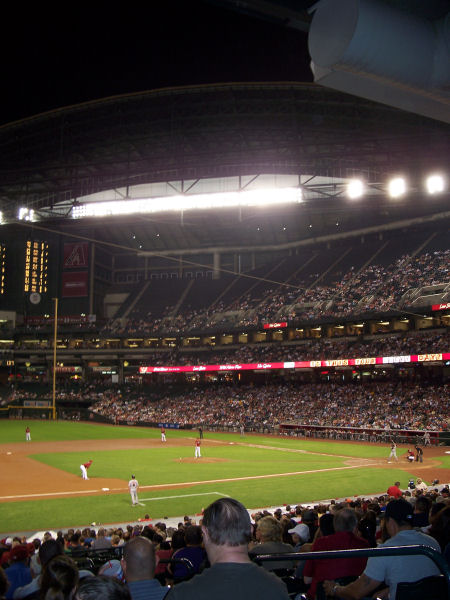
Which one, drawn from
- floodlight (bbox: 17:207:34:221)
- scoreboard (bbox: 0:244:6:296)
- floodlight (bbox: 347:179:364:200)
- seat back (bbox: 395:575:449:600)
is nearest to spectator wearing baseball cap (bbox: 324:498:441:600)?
seat back (bbox: 395:575:449:600)

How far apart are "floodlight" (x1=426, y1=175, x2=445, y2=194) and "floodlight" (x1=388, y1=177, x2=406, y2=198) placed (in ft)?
7.20

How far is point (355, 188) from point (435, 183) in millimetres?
7332

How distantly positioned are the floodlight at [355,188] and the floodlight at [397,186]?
3007 mm

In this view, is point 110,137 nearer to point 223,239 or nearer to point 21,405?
point 223,239

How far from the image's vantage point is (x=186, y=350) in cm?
7469

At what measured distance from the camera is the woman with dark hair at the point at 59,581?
11.5 feet

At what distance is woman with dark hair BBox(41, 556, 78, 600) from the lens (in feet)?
11.5

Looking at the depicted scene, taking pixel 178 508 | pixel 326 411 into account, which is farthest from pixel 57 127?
pixel 178 508

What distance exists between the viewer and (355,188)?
4925 cm

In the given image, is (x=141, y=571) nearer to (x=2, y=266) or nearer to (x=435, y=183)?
(x=435, y=183)

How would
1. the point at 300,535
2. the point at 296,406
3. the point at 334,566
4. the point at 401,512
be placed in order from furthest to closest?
the point at 296,406 < the point at 300,535 < the point at 401,512 < the point at 334,566

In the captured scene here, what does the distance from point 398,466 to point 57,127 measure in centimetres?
4397

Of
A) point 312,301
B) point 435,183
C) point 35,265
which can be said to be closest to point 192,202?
point 312,301

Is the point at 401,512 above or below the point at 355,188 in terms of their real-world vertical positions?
below
